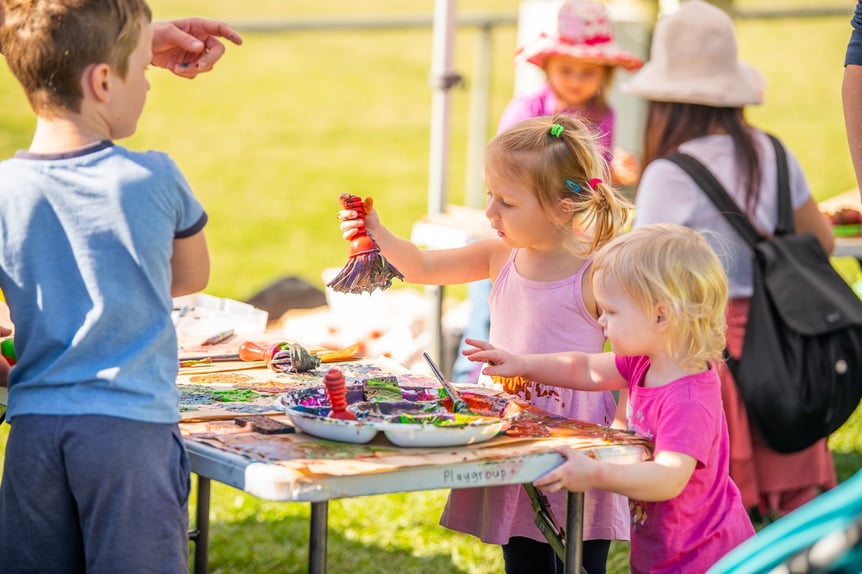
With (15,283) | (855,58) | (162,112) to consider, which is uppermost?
(855,58)

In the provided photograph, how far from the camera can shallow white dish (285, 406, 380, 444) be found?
203 cm

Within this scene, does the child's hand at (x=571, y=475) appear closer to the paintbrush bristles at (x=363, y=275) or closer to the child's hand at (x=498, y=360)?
the child's hand at (x=498, y=360)

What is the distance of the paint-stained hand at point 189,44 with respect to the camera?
2.91 metres

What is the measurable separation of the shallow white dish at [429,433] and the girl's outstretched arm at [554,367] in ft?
1.45

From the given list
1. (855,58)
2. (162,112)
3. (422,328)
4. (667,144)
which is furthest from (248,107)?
(855,58)

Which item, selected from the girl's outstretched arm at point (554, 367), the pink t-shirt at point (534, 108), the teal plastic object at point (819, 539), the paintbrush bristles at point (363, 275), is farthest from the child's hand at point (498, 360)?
the pink t-shirt at point (534, 108)

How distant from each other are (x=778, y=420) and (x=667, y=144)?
1.00m

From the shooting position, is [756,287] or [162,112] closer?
[756,287]

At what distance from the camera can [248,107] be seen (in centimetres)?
1625

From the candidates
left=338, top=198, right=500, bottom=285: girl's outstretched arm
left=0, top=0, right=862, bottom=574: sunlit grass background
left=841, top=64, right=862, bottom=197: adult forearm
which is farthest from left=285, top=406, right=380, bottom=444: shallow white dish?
left=0, top=0, right=862, bottom=574: sunlit grass background

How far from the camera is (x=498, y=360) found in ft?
8.25

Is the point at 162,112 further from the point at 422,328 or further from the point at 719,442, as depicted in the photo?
the point at 719,442

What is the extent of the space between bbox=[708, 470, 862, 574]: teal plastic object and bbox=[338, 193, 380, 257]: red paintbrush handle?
116cm

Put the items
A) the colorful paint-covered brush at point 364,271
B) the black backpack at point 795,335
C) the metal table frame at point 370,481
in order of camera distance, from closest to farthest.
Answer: the metal table frame at point 370,481, the colorful paint-covered brush at point 364,271, the black backpack at point 795,335
